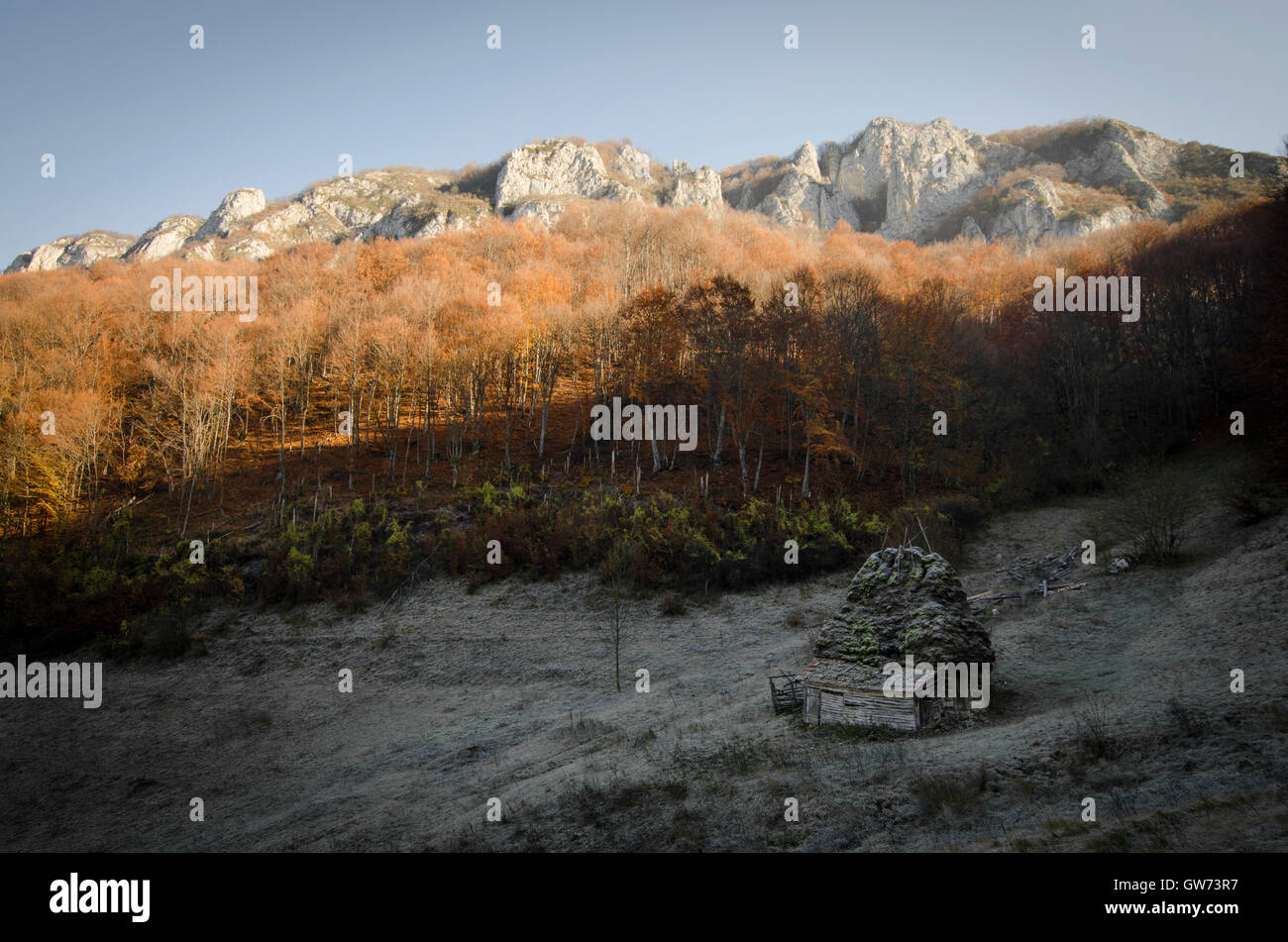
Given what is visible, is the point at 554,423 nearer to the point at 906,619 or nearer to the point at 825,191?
the point at 906,619

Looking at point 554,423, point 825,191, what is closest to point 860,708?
point 554,423

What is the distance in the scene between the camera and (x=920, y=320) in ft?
116

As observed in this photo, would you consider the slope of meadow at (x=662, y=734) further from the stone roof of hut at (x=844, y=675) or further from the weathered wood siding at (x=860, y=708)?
the stone roof of hut at (x=844, y=675)

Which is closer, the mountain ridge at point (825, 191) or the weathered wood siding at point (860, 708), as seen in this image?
the weathered wood siding at point (860, 708)

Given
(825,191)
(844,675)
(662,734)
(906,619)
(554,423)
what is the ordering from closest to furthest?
1. (844,675)
2. (906,619)
3. (662,734)
4. (554,423)
5. (825,191)

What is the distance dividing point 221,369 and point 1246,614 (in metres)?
43.9

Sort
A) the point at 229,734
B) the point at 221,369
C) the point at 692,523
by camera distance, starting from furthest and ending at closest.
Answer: the point at 221,369, the point at 692,523, the point at 229,734

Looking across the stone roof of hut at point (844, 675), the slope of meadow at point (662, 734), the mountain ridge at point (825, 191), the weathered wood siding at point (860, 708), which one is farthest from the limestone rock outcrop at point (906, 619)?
the mountain ridge at point (825, 191)

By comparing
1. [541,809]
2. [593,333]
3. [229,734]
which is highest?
[593,333]

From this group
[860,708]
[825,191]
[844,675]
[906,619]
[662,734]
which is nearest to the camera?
[860,708]

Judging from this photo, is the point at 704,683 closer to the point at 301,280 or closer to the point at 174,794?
the point at 174,794

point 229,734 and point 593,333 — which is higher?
point 593,333
